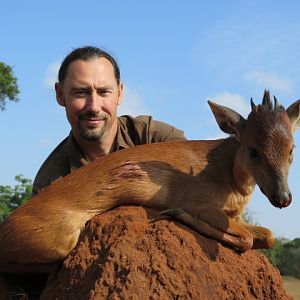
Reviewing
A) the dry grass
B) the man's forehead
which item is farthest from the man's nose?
the dry grass

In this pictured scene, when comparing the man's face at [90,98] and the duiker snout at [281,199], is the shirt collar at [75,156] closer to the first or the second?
the man's face at [90,98]

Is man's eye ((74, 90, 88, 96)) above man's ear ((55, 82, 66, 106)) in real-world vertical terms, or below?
below

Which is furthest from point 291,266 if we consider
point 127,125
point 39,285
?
point 39,285

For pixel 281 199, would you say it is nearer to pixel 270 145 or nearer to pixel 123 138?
pixel 270 145

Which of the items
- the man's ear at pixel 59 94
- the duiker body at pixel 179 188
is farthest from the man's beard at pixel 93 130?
the duiker body at pixel 179 188

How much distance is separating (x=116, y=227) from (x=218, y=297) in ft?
3.23

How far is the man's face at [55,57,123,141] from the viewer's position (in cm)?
717

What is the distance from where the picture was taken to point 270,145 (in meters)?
5.05

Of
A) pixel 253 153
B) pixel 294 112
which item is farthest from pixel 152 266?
pixel 294 112

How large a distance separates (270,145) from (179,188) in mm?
878

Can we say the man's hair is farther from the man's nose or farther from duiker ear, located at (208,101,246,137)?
duiker ear, located at (208,101,246,137)

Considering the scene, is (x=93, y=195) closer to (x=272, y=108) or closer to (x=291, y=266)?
(x=272, y=108)

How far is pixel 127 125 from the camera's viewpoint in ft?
26.6

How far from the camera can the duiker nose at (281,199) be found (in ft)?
15.8
